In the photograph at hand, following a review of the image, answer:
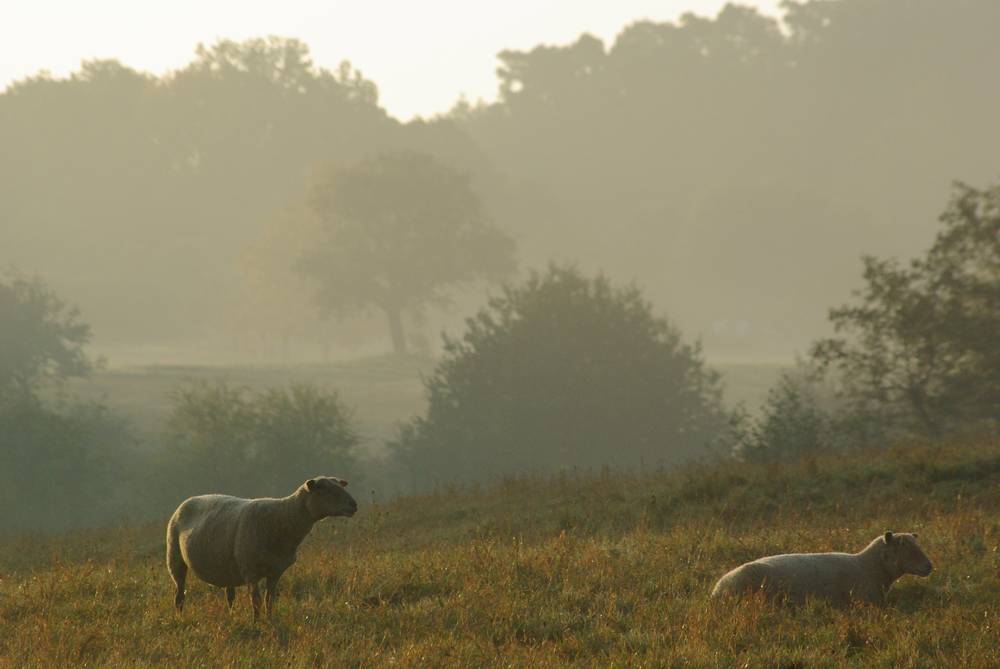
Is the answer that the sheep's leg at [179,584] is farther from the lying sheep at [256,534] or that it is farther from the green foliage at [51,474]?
the green foliage at [51,474]

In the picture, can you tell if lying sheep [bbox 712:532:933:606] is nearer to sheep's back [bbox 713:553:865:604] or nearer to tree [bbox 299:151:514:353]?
sheep's back [bbox 713:553:865:604]

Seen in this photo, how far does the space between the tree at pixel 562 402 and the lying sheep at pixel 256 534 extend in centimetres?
3768

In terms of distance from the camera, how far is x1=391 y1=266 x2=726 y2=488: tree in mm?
51375

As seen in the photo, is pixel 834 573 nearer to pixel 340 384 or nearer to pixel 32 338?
pixel 32 338

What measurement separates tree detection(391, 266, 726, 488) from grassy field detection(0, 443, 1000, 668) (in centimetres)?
2979

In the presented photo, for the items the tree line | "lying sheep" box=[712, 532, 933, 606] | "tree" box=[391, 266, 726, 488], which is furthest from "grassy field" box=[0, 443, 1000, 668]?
"tree" box=[391, 266, 726, 488]

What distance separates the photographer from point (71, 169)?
135 metres

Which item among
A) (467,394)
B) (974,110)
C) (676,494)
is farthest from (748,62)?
(676,494)

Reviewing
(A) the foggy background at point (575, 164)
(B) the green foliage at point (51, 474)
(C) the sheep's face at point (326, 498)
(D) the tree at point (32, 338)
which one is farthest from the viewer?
(A) the foggy background at point (575, 164)

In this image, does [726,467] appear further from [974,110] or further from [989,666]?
[974,110]

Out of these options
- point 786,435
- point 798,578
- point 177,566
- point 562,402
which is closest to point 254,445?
point 562,402

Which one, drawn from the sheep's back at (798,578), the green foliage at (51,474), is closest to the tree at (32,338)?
the green foliage at (51,474)

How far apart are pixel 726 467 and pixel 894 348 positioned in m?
11.0

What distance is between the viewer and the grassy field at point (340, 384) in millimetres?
59531
